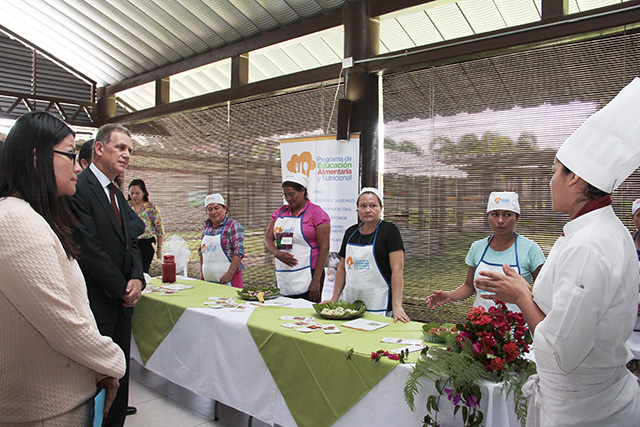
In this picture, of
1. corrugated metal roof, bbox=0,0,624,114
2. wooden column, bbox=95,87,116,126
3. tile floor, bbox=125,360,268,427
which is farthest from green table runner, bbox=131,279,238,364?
wooden column, bbox=95,87,116,126

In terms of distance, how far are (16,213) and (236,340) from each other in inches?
63.3

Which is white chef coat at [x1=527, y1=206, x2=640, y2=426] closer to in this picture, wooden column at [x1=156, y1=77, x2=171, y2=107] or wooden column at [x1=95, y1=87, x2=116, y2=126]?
wooden column at [x1=156, y1=77, x2=171, y2=107]

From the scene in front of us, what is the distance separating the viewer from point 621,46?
3217mm

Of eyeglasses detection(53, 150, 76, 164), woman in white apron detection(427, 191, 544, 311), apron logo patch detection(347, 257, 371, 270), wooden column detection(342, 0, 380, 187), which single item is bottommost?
apron logo patch detection(347, 257, 371, 270)

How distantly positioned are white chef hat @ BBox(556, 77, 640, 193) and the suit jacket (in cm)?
213

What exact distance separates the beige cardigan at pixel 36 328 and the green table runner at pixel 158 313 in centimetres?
174

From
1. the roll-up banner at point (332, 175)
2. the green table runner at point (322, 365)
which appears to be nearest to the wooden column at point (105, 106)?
the roll-up banner at point (332, 175)

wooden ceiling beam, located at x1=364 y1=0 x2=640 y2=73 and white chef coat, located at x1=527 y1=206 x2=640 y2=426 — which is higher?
wooden ceiling beam, located at x1=364 y1=0 x2=640 y2=73

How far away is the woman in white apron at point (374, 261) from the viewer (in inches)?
113

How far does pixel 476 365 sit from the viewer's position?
1.64 m

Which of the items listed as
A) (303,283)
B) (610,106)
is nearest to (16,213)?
(610,106)

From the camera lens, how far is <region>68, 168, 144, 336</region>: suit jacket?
2293mm

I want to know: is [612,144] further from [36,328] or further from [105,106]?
[105,106]

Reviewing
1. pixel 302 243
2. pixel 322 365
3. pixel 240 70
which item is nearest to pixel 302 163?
pixel 302 243
